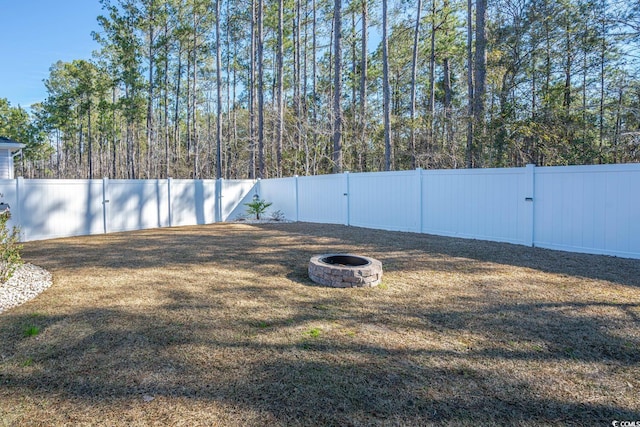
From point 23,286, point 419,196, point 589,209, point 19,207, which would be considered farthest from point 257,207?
point 589,209

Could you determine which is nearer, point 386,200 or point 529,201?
point 529,201

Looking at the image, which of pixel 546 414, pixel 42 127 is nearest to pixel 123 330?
pixel 546 414

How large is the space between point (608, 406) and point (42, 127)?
33.3 m

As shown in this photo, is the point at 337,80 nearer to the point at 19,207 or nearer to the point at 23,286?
the point at 19,207

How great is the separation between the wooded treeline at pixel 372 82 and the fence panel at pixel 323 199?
1.55 meters

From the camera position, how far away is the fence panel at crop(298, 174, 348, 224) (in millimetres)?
9586

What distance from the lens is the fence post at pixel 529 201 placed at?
5957 millimetres

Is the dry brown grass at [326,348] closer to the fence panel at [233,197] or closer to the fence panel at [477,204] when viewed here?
the fence panel at [477,204]

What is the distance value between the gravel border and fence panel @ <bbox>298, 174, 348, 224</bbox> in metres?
6.52

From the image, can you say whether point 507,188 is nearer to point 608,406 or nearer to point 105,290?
point 608,406

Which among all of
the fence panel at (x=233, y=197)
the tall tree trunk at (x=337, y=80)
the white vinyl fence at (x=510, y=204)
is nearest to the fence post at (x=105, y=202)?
the fence panel at (x=233, y=197)

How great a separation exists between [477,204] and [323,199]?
14.7 feet

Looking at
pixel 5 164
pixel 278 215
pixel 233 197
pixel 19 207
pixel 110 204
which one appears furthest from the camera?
pixel 233 197

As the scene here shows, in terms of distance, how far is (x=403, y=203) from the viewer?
8.02 meters
